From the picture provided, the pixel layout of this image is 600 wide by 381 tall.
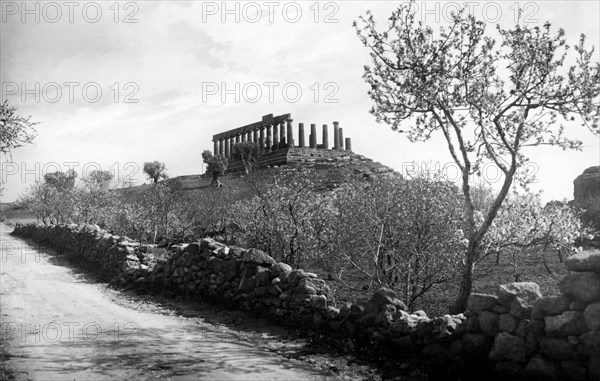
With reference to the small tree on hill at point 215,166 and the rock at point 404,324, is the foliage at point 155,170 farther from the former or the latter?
the rock at point 404,324

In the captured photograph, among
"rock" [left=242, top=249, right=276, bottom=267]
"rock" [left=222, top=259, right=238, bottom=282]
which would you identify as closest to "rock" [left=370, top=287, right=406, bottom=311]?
"rock" [left=242, top=249, right=276, bottom=267]

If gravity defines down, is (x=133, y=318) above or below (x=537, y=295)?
below

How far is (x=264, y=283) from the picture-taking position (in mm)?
12453

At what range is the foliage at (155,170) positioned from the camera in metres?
76.9

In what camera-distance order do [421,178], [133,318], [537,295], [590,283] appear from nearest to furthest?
[590,283] < [537,295] < [133,318] < [421,178]

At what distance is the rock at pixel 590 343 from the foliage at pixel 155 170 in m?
73.5

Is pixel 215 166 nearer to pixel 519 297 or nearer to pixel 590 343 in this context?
pixel 519 297

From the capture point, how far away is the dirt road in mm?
8023

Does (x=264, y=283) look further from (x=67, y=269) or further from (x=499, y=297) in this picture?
(x=67, y=269)

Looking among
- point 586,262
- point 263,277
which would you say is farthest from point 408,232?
point 586,262

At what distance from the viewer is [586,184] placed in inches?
1829

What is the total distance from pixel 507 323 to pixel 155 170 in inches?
3061

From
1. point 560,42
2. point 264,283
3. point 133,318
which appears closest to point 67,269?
point 133,318

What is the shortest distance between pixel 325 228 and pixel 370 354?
1189 cm
